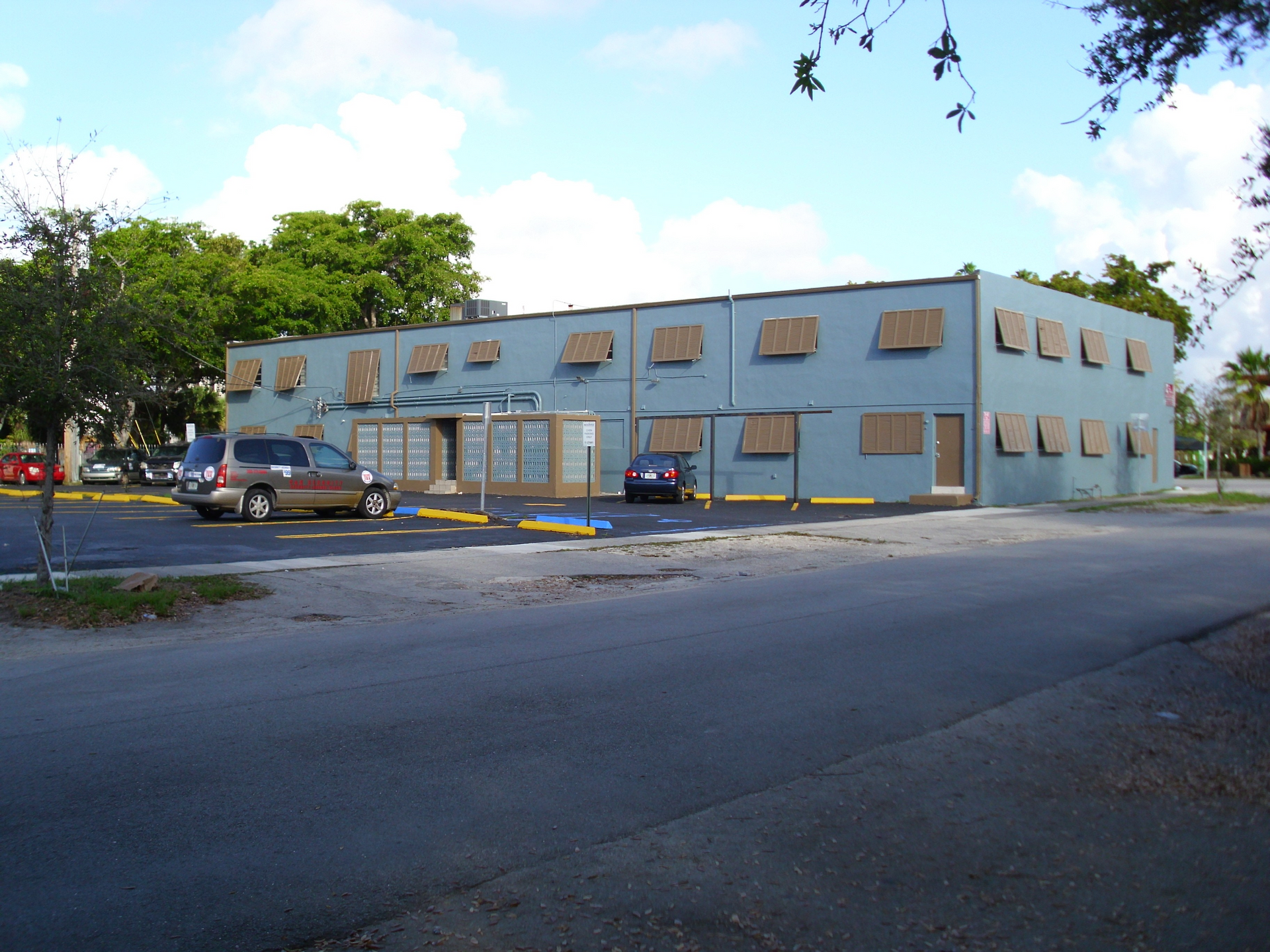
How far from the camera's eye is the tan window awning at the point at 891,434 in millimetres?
32656

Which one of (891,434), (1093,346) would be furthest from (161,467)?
(1093,346)

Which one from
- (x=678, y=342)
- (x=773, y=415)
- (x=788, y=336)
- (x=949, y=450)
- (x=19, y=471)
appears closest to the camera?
(x=949, y=450)

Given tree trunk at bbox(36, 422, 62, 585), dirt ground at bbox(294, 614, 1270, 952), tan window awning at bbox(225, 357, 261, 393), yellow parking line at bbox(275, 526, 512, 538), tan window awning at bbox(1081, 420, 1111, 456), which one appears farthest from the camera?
tan window awning at bbox(225, 357, 261, 393)

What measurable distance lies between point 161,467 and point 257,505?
71.5 ft

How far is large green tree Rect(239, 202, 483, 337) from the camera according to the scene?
54.6m

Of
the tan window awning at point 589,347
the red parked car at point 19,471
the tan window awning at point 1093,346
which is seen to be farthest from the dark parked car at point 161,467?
the tan window awning at point 1093,346

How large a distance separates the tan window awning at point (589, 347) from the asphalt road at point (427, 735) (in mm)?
27534

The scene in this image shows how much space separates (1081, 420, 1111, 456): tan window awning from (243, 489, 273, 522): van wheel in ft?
93.9

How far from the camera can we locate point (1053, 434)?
35.6 meters

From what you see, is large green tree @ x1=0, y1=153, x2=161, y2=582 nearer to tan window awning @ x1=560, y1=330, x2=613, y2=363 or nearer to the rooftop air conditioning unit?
tan window awning @ x1=560, y1=330, x2=613, y2=363

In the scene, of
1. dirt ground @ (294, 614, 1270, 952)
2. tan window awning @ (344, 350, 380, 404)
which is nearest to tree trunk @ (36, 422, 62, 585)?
dirt ground @ (294, 614, 1270, 952)

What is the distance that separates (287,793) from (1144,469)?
145 feet

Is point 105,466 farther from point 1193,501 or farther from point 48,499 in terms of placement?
point 1193,501

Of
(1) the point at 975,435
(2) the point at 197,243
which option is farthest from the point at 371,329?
(1) the point at 975,435
